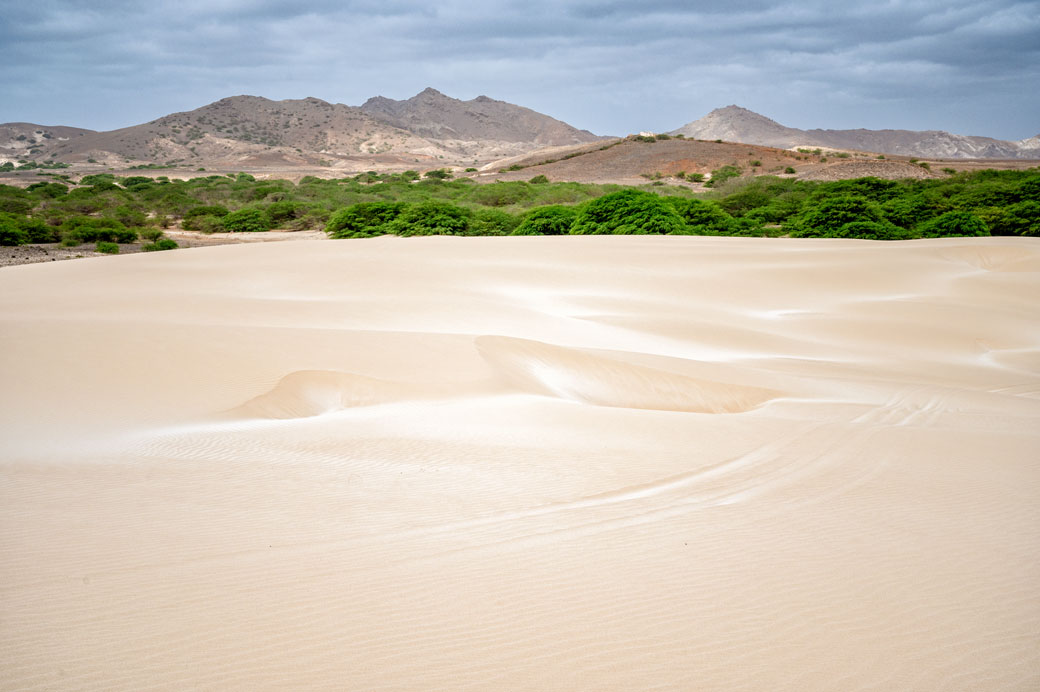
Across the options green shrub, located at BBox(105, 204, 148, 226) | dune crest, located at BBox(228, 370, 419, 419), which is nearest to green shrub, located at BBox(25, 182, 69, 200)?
green shrub, located at BBox(105, 204, 148, 226)

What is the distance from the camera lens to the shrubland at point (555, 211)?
25.3 meters

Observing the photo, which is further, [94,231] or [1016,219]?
[94,231]

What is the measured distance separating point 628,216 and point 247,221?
16171 mm

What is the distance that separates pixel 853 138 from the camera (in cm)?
19100

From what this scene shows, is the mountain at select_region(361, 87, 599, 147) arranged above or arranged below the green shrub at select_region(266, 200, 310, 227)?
above

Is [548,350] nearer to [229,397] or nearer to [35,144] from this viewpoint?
[229,397]

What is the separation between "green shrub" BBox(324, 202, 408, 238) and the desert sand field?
1680 centimetres

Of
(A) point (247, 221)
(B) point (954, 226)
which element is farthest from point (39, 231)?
(B) point (954, 226)

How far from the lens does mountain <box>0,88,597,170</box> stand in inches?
3455

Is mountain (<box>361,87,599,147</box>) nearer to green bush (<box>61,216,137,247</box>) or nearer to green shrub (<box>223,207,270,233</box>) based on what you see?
green shrub (<box>223,207,270,233</box>)

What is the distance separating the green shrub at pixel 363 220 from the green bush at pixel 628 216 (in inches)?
265

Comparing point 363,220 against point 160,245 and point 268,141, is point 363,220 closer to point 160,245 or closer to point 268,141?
point 160,245

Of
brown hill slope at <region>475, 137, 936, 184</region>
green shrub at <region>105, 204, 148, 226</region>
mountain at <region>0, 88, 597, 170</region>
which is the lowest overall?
green shrub at <region>105, 204, 148, 226</region>

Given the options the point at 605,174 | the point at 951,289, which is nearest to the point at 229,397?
the point at 951,289
